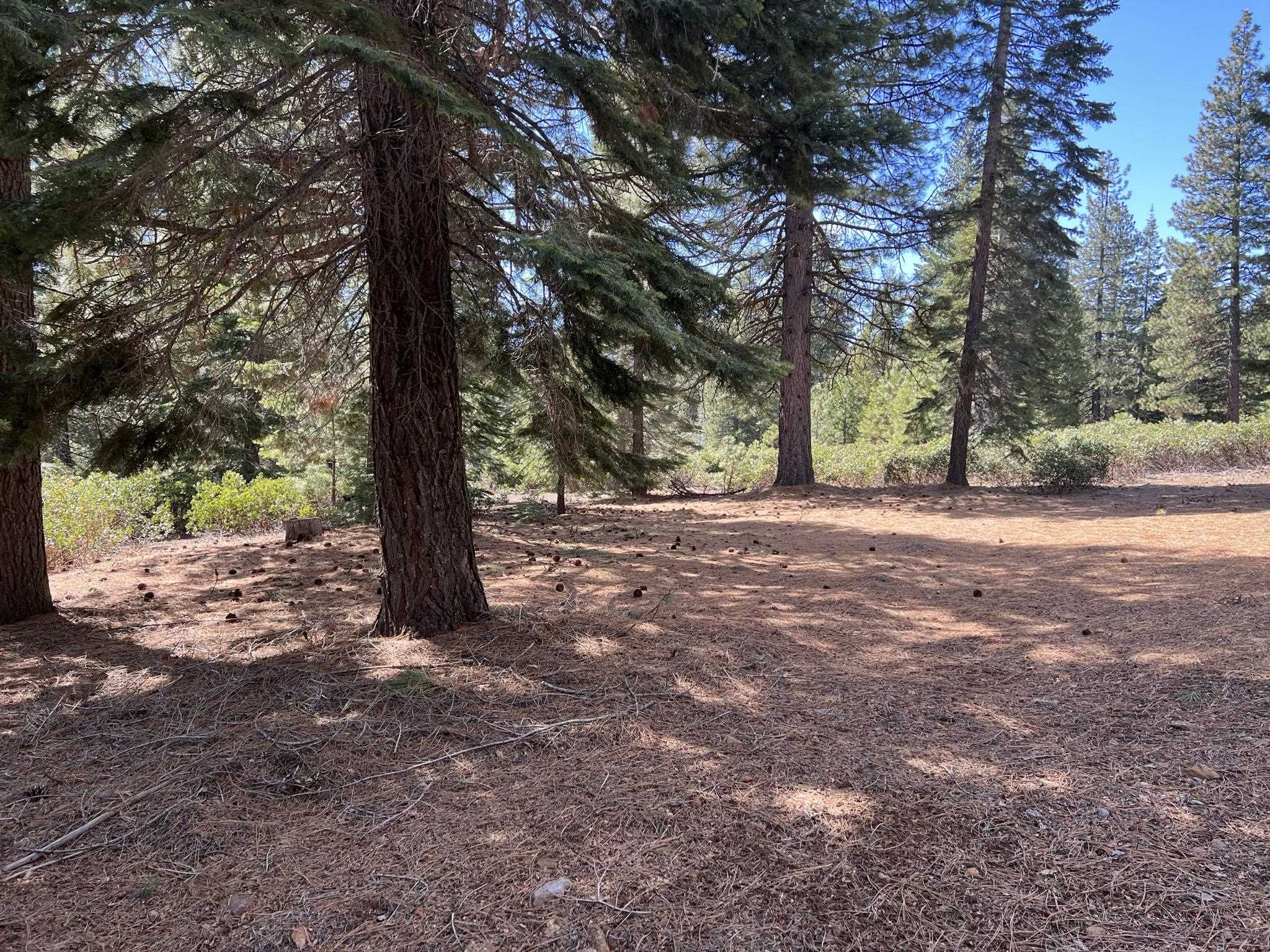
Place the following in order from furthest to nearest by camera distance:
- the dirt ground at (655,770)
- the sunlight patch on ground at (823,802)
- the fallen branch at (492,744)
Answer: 1. the fallen branch at (492,744)
2. the sunlight patch on ground at (823,802)
3. the dirt ground at (655,770)

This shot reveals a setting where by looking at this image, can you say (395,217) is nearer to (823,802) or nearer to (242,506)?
Result: (823,802)

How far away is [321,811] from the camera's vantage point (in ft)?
7.77

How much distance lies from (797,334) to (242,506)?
10.1 metres

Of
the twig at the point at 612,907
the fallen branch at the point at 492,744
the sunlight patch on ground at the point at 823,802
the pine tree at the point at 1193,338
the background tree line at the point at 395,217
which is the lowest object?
the twig at the point at 612,907

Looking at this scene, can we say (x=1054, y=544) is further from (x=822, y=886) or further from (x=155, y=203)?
(x=155, y=203)

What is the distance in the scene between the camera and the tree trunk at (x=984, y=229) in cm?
1281

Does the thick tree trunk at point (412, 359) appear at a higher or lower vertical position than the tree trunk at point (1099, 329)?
lower

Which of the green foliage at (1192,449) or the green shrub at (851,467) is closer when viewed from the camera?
the green foliage at (1192,449)

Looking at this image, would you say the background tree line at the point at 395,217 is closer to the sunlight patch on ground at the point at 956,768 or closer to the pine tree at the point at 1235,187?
the sunlight patch on ground at the point at 956,768

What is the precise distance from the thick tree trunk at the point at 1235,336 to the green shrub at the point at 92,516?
31.6m

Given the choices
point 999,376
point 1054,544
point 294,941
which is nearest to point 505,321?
point 294,941

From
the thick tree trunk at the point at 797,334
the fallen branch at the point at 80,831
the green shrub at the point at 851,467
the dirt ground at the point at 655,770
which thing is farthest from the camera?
the green shrub at the point at 851,467

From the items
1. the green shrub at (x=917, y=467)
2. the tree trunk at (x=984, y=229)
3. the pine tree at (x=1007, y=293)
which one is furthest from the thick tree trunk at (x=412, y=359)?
the green shrub at (x=917, y=467)

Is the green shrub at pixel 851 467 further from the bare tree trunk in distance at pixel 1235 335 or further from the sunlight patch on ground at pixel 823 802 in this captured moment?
the bare tree trunk in distance at pixel 1235 335
